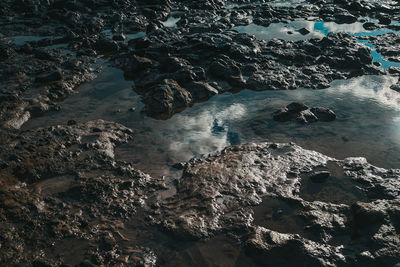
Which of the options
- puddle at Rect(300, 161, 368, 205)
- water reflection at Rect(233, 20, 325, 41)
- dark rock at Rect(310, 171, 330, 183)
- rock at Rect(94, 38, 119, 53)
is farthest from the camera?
water reflection at Rect(233, 20, 325, 41)

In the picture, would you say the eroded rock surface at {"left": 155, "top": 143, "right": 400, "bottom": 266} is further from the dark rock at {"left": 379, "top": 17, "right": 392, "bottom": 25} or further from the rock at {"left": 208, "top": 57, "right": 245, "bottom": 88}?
the dark rock at {"left": 379, "top": 17, "right": 392, "bottom": 25}

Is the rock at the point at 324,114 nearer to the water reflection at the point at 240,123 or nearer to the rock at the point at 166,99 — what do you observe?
the water reflection at the point at 240,123

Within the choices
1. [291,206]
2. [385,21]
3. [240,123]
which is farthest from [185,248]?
[385,21]

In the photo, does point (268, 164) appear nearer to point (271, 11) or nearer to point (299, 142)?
point (299, 142)

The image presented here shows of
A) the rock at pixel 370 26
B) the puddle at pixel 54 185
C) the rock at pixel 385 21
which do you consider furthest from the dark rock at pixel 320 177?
the rock at pixel 385 21

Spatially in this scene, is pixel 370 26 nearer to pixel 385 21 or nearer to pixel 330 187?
pixel 385 21

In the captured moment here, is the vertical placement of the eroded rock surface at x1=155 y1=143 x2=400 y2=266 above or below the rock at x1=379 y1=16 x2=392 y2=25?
below

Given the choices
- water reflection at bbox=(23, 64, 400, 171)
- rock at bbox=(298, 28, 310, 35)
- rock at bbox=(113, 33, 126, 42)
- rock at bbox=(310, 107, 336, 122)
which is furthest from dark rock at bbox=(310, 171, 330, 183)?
rock at bbox=(298, 28, 310, 35)
